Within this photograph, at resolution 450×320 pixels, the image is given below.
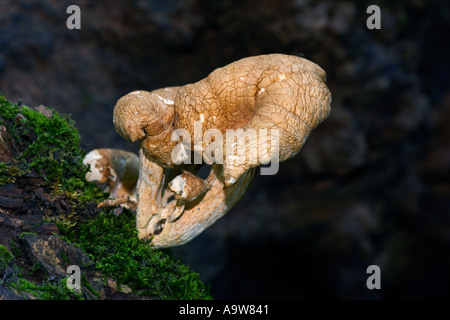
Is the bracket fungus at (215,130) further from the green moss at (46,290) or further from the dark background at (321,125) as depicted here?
the dark background at (321,125)

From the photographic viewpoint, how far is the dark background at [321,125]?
483cm

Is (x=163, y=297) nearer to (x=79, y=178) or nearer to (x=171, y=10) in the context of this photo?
(x=79, y=178)

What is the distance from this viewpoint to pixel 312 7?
16.2 feet

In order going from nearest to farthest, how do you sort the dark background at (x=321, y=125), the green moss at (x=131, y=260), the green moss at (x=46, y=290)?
the green moss at (x=46, y=290), the green moss at (x=131, y=260), the dark background at (x=321, y=125)

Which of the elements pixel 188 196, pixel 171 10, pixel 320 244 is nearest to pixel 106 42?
pixel 171 10

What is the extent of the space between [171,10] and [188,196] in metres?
3.46

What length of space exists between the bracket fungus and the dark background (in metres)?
2.12

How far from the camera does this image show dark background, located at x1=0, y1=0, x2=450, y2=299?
483 centimetres

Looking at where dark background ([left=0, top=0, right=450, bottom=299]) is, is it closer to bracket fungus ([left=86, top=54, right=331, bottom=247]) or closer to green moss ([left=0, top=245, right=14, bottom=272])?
bracket fungus ([left=86, top=54, right=331, bottom=247])

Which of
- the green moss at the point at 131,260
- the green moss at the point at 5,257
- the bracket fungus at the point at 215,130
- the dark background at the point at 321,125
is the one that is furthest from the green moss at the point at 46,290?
the dark background at the point at 321,125

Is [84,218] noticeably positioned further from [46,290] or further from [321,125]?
[321,125]

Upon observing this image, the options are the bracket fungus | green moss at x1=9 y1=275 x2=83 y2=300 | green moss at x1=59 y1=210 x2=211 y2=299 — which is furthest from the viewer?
green moss at x1=59 y1=210 x2=211 y2=299

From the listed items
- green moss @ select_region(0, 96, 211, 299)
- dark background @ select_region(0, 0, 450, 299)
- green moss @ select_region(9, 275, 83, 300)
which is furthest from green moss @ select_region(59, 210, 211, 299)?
dark background @ select_region(0, 0, 450, 299)

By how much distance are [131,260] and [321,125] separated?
4399 mm
